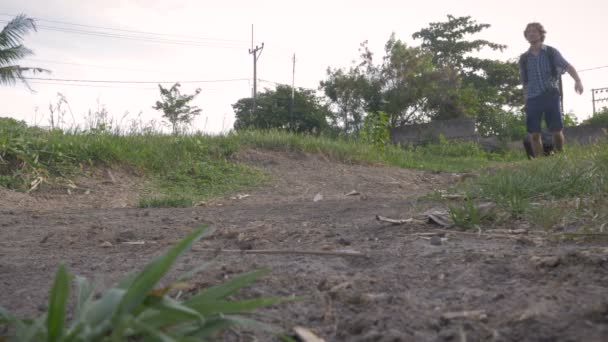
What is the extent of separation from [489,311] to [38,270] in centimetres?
151

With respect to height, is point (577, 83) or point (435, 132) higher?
point (435, 132)

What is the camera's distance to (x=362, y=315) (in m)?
1.36

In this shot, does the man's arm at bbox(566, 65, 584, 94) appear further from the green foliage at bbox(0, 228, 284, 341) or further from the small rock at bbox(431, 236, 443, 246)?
the green foliage at bbox(0, 228, 284, 341)

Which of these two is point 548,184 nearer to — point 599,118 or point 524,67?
point 524,67

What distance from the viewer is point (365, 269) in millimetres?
1830

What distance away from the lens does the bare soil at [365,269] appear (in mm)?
1256

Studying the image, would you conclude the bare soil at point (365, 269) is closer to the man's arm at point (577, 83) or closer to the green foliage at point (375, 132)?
the man's arm at point (577, 83)

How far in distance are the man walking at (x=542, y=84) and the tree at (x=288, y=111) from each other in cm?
1572

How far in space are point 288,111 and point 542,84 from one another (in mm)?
17395

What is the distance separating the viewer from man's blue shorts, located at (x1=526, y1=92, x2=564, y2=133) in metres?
6.58

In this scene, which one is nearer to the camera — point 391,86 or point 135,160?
point 135,160

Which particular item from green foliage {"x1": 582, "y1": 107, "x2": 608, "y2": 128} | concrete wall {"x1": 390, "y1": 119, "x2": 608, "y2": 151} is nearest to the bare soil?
concrete wall {"x1": 390, "y1": 119, "x2": 608, "y2": 151}

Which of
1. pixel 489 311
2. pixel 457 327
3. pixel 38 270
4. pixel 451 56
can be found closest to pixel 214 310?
pixel 457 327

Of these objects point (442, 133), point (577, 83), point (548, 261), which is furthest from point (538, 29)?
point (442, 133)
